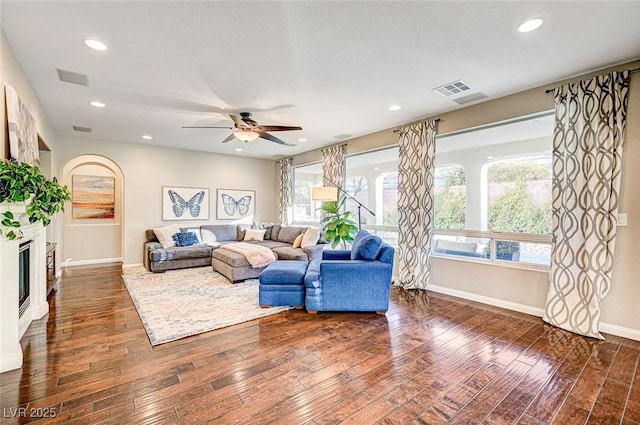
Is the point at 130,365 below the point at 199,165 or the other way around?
below

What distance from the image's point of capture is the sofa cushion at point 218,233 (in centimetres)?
679

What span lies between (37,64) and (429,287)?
5585 millimetres

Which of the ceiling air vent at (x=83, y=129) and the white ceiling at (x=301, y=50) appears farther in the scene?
the ceiling air vent at (x=83, y=129)

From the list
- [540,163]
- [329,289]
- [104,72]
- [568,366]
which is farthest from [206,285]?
[540,163]

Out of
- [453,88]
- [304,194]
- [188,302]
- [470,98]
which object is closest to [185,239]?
[188,302]

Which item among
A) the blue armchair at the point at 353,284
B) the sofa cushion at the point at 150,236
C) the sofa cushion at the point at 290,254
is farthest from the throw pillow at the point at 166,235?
the blue armchair at the point at 353,284

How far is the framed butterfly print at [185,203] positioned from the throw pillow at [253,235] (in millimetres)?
1154

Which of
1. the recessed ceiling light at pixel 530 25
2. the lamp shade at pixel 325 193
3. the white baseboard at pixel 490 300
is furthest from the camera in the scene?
the lamp shade at pixel 325 193

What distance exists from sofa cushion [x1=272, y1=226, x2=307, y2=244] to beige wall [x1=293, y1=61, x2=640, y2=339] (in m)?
2.68

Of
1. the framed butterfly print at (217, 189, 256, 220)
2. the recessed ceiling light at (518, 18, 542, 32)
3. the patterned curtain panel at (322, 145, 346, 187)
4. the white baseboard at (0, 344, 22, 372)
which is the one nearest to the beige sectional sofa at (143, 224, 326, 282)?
the framed butterfly print at (217, 189, 256, 220)

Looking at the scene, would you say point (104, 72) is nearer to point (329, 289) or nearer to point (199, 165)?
point (329, 289)

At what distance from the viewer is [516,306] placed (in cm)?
371

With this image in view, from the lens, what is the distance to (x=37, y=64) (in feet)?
9.70

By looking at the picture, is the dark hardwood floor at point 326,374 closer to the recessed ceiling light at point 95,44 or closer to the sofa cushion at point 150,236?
the recessed ceiling light at point 95,44
